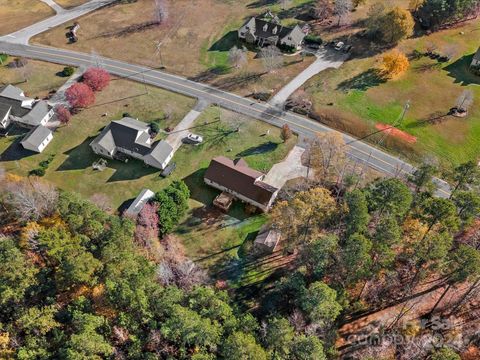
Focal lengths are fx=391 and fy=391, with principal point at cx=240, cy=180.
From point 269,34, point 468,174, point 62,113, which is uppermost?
point 269,34

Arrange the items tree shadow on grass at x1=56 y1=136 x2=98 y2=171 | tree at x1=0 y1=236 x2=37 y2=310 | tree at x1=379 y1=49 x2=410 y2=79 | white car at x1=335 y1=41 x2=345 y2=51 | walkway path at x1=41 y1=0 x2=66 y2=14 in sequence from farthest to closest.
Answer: walkway path at x1=41 y1=0 x2=66 y2=14
white car at x1=335 y1=41 x2=345 y2=51
tree at x1=379 y1=49 x2=410 y2=79
tree shadow on grass at x1=56 y1=136 x2=98 y2=171
tree at x1=0 y1=236 x2=37 y2=310

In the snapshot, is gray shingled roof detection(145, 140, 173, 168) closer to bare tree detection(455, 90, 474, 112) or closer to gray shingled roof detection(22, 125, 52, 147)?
gray shingled roof detection(22, 125, 52, 147)

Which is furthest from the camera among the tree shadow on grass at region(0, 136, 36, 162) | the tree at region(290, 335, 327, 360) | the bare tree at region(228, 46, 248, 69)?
the bare tree at region(228, 46, 248, 69)

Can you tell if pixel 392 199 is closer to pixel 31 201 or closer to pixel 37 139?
pixel 31 201

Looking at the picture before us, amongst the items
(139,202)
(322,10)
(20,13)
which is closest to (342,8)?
(322,10)

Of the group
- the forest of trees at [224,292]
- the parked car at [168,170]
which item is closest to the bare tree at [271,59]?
the parked car at [168,170]

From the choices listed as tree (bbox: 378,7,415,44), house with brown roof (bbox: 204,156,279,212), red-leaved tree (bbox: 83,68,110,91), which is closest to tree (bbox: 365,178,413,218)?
house with brown roof (bbox: 204,156,279,212)
